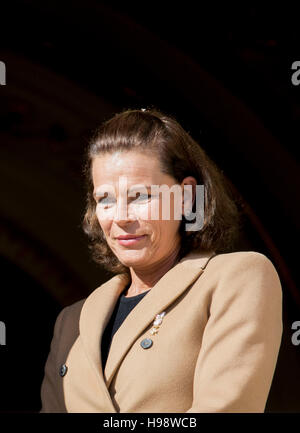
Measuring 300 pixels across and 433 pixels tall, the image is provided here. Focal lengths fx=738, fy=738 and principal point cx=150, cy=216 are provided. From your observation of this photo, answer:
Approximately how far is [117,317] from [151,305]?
0.64 ft

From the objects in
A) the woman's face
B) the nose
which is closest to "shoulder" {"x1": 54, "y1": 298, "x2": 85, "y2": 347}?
the woman's face

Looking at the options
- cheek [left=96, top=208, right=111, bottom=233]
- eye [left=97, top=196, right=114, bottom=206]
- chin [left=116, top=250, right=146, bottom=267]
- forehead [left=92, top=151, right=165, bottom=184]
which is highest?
forehead [left=92, top=151, right=165, bottom=184]

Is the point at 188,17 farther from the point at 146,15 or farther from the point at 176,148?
the point at 176,148

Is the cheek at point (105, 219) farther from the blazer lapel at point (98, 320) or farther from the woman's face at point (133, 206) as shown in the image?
the blazer lapel at point (98, 320)

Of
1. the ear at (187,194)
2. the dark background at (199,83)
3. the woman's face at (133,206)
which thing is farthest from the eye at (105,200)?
the dark background at (199,83)

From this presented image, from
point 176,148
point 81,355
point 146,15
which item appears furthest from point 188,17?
point 81,355

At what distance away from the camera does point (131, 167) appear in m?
1.99

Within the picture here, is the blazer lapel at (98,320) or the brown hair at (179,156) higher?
the brown hair at (179,156)

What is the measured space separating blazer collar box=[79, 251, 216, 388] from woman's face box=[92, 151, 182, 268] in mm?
84

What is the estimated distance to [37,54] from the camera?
3697 millimetres

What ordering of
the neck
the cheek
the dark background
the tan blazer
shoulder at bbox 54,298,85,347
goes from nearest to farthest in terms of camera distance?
the tan blazer < the cheek < the neck < shoulder at bbox 54,298,85,347 < the dark background

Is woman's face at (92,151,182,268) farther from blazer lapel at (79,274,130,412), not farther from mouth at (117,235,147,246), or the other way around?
blazer lapel at (79,274,130,412)

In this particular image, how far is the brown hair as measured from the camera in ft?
6.69

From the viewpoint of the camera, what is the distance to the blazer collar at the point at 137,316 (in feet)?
6.44
